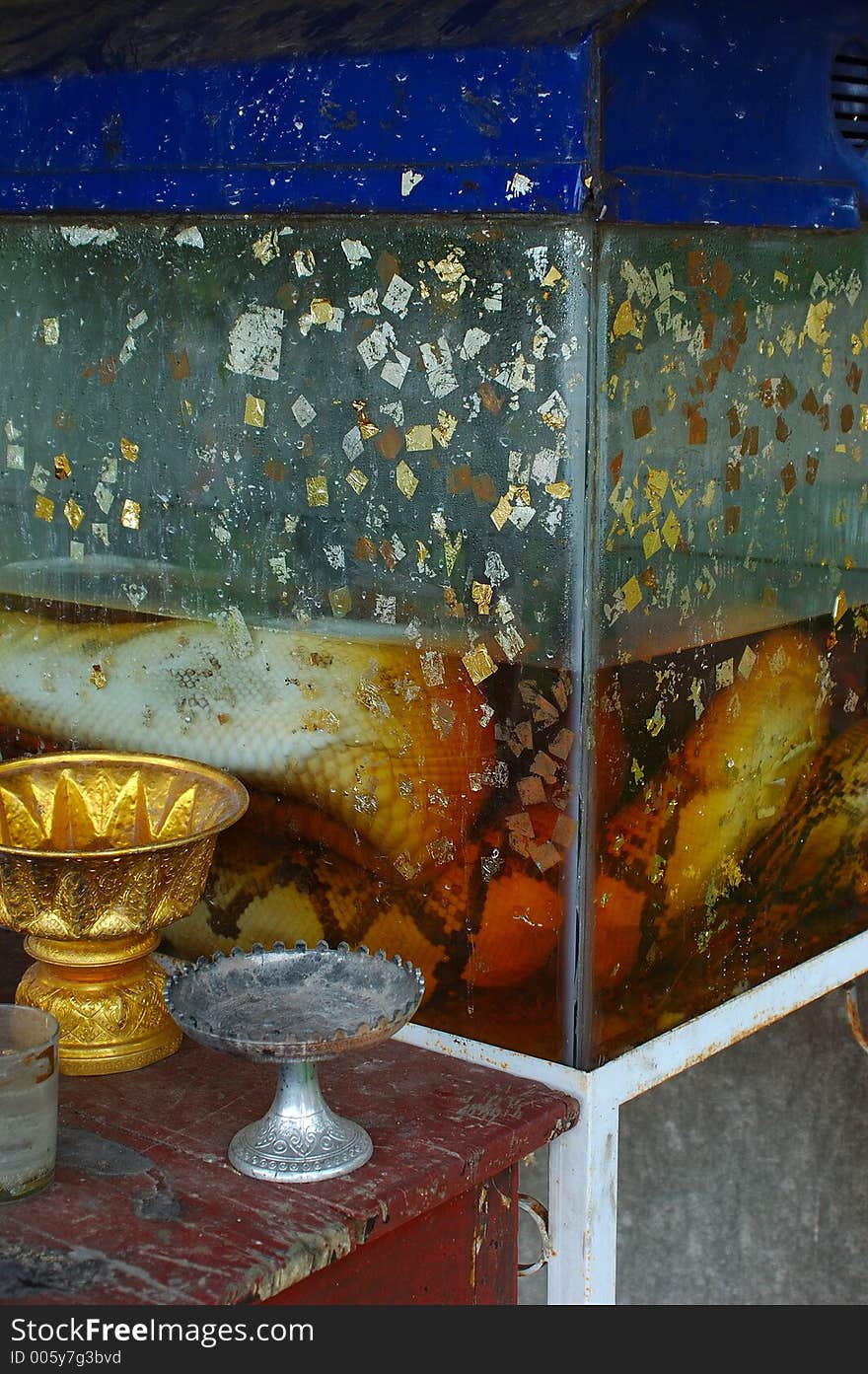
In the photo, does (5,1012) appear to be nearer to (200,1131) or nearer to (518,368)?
(200,1131)

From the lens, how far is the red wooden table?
137cm

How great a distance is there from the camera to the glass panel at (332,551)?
64.6 inches

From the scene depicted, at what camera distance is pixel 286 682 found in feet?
6.05

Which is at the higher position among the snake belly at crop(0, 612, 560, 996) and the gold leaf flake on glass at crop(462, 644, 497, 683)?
the gold leaf flake on glass at crop(462, 644, 497, 683)

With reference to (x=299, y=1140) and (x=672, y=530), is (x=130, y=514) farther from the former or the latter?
(x=299, y=1140)

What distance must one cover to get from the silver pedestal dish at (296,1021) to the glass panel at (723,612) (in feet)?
0.79

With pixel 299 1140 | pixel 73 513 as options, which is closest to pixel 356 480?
pixel 73 513

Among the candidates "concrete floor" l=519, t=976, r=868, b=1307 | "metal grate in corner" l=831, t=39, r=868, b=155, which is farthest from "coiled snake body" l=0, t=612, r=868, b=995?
"concrete floor" l=519, t=976, r=868, b=1307

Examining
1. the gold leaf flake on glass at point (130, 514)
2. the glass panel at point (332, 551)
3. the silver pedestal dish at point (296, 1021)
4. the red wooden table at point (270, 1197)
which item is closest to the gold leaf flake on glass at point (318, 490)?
the glass panel at point (332, 551)

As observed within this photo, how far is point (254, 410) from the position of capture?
1.81 meters

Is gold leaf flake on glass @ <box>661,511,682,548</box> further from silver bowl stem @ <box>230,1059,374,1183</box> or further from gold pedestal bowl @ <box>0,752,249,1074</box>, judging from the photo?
silver bowl stem @ <box>230,1059,374,1183</box>

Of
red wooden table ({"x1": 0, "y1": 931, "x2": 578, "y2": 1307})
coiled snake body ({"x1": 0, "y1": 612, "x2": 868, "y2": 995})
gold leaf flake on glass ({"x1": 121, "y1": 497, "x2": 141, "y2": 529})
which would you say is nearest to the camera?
red wooden table ({"x1": 0, "y1": 931, "x2": 578, "y2": 1307})

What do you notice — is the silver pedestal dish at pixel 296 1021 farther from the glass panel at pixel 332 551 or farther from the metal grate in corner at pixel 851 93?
the metal grate in corner at pixel 851 93

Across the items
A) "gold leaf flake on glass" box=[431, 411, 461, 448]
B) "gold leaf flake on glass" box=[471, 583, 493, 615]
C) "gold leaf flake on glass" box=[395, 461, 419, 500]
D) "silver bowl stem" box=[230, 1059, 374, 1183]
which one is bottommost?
"silver bowl stem" box=[230, 1059, 374, 1183]
